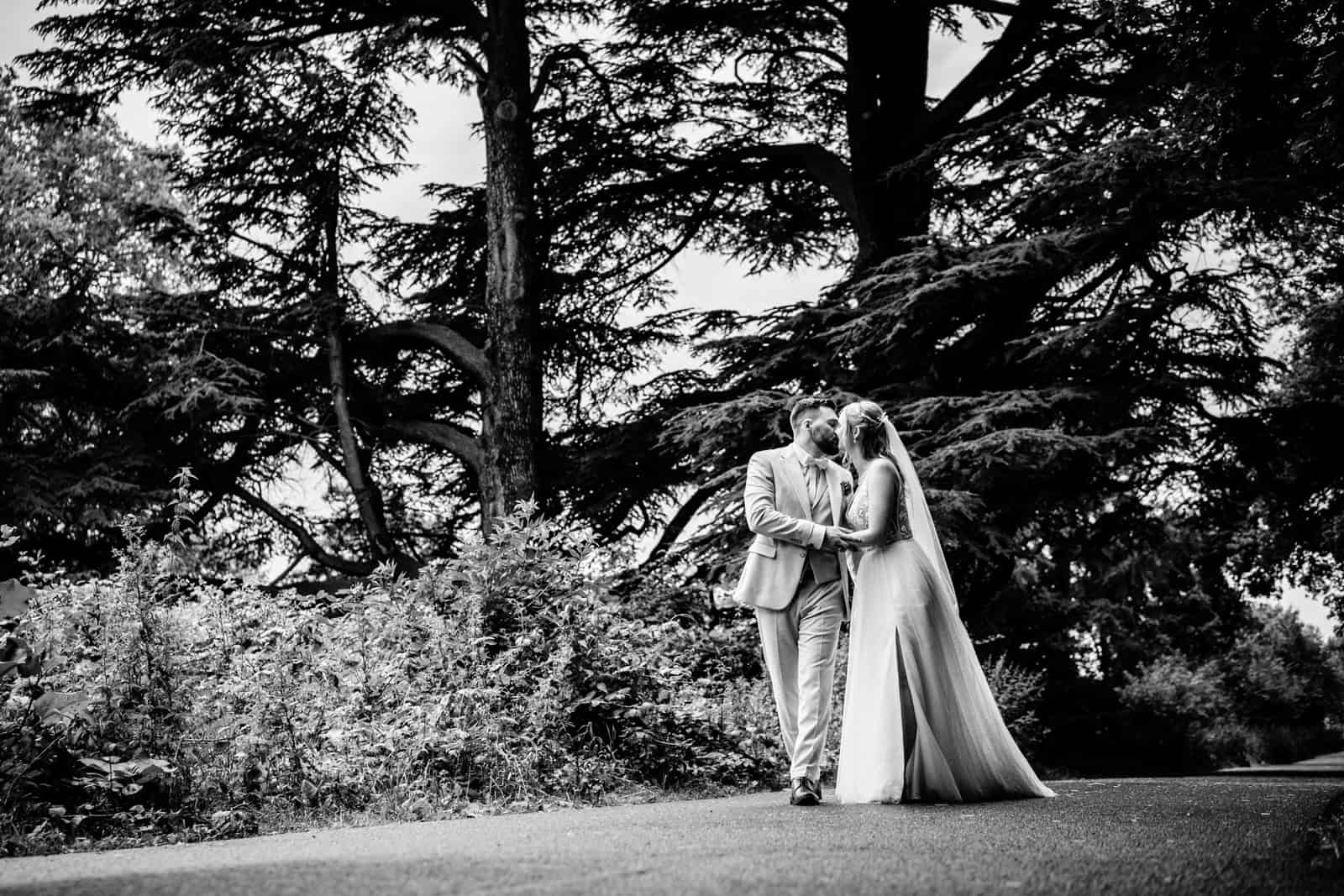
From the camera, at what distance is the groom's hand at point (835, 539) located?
662 centimetres

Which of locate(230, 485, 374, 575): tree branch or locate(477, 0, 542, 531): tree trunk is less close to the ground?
locate(477, 0, 542, 531): tree trunk

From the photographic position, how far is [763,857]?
3.92m

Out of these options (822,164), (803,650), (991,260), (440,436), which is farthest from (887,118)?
(803,650)

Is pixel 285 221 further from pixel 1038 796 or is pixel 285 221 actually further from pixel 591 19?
pixel 1038 796

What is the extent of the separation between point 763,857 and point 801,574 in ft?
9.67

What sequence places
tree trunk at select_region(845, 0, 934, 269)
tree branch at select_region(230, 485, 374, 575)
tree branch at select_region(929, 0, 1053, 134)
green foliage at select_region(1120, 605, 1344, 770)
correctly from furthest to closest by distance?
1. green foliage at select_region(1120, 605, 1344, 770)
2. tree branch at select_region(230, 485, 374, 575)
3. tree trunk at select_region(845, 0, 934, 269)
4. tree branch at select_region(929, 0, 1053, 134)

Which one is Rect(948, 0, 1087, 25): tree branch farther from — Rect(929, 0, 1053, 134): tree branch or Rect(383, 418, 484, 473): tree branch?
Rect(383, 418, 484, 473): tree branch

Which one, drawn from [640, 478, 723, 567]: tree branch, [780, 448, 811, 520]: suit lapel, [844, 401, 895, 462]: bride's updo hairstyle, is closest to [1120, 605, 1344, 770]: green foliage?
[640, 478, 723, 567]: tree branch

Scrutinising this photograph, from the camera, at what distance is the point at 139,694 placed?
21.4 ft

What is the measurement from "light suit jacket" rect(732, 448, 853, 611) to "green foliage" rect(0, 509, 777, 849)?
1947 mm

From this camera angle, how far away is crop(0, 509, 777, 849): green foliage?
598 cm

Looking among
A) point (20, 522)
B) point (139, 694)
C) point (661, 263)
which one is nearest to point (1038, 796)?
point (139, 694)

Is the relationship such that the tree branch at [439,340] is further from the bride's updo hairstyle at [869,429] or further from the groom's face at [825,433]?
the bride's updo hairstyle at [869,429]

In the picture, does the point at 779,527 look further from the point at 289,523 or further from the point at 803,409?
the point at 289,523
